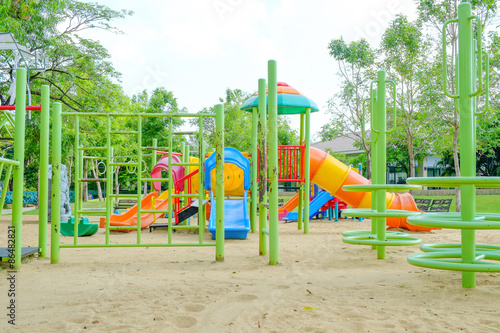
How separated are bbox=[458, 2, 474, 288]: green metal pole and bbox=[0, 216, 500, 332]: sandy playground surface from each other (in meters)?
0.39

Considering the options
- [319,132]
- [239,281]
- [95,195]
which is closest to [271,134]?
[239,281]

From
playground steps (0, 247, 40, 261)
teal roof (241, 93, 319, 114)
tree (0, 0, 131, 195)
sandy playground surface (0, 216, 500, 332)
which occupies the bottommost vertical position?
sandy playground surface (0, 216, 500, 332)

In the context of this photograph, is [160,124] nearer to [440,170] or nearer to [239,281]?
[239,281]

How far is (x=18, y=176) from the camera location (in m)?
4.81

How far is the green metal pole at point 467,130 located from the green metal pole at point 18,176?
4.45m

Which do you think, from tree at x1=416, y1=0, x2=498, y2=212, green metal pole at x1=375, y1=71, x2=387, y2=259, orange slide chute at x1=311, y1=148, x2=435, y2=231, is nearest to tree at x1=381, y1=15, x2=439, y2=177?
tree at x1=416, y1=0, x2=498, y2=212

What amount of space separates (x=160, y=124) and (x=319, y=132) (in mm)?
8553

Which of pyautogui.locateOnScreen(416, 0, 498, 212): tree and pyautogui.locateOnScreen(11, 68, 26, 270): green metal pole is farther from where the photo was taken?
pyautogui.locateOnScreen(416, 0, 498, 212): tree

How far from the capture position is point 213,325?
110 inches

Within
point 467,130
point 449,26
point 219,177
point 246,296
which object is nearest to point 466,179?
point 467,130

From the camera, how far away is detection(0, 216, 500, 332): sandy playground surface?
2.79 metres

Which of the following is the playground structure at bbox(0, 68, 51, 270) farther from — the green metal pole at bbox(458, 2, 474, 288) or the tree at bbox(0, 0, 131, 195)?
the tree at bbox(0, 0, 131, 195)

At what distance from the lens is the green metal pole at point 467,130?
11.6 ft

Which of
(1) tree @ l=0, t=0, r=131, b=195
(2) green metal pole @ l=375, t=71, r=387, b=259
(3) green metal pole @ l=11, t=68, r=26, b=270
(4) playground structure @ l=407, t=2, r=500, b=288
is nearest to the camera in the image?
(4) playground structure @ l=407, t=2, r=500, b=288
